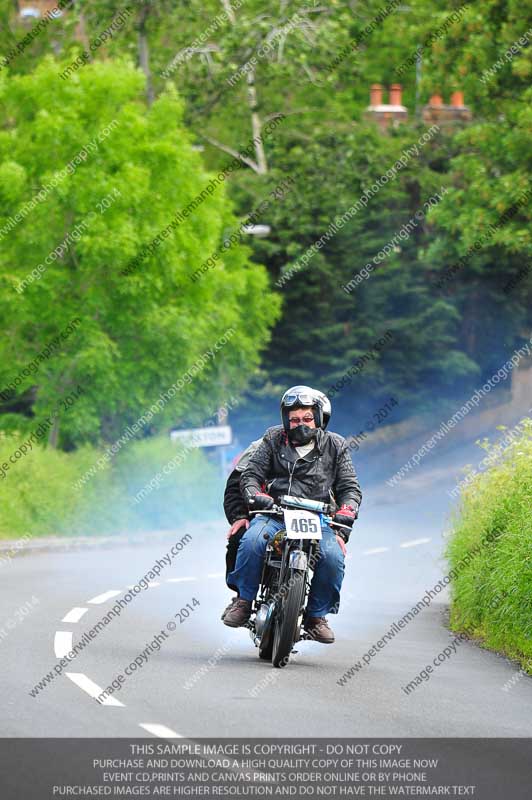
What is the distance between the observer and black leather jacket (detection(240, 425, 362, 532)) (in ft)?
A: 38.0

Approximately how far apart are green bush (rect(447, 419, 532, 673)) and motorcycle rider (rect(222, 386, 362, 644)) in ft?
5.26

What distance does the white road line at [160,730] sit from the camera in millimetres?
8156

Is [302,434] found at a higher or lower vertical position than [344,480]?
higher

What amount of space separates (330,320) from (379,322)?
1.38 metres

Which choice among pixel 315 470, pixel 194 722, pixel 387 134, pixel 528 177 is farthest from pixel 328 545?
pixel 387 134

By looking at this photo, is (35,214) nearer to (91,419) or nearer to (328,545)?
(91,419)

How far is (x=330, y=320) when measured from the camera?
4638 cm

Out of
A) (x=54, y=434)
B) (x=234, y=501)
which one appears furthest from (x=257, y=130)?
(x=234, y=501)

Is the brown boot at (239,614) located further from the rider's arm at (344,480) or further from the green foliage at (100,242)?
the green foliage at (100,242)

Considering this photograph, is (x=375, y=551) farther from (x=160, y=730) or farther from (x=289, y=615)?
(x=160, y=730)

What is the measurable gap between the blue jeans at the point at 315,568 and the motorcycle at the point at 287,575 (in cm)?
5

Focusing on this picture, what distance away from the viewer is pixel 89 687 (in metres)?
9.92

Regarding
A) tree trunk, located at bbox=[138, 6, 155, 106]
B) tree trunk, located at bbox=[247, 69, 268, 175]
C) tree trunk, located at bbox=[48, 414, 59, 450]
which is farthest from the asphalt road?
tree trunk, located at bbox=[247, 69, 268, 175]

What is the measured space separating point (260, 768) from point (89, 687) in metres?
2.61
